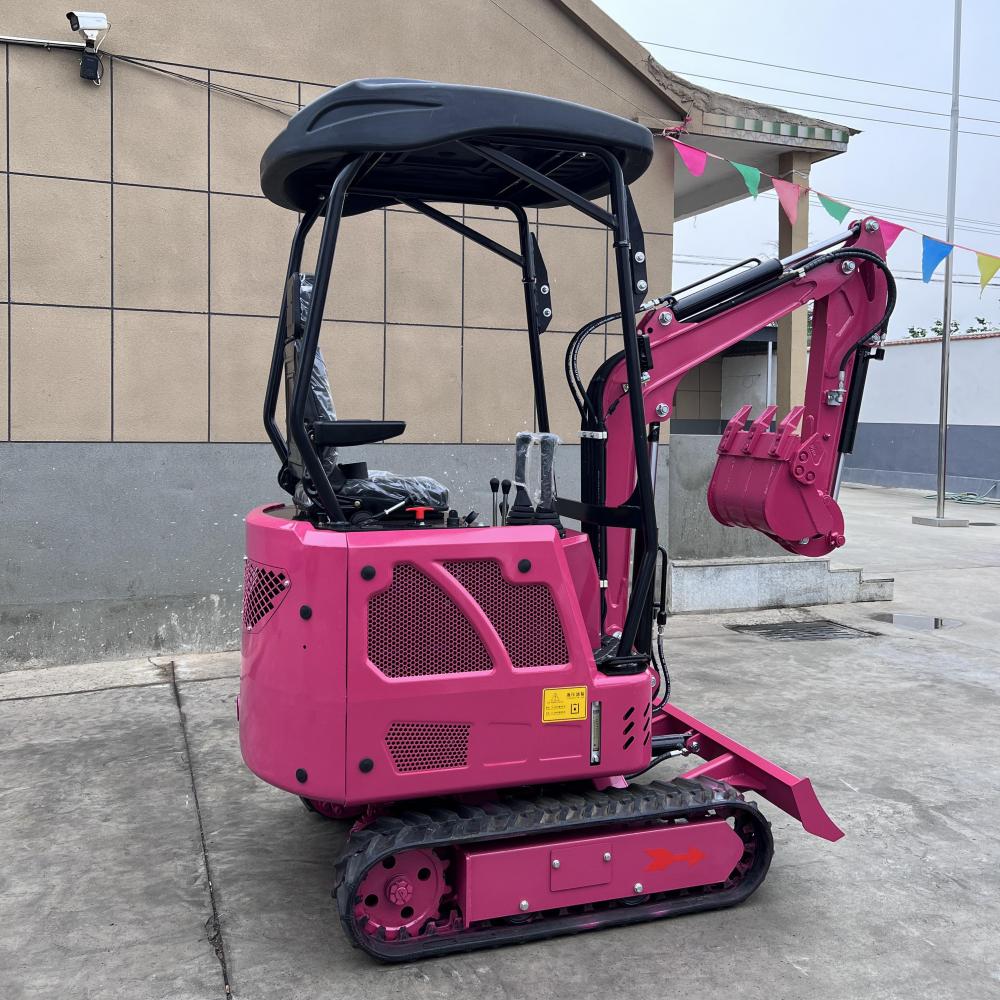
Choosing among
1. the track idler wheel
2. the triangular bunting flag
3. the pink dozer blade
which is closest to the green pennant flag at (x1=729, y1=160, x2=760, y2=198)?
the triangular bunting flag

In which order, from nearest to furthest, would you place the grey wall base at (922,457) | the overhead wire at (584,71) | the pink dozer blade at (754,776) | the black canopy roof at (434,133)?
the black canopy roof at (434,133)
the pink dozer blade at (754,776)
the overhead wire at (584,71)
the grey wall base at (922,457)

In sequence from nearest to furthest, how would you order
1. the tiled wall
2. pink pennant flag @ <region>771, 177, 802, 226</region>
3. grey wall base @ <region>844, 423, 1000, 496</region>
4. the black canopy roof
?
1. the black canopy roof
2. the tiled wall
3. pink pennant flag @ <region>771, 177, 802, 226</region>
4. grey wall base @ <region>844, 423, 1000, 496</region>

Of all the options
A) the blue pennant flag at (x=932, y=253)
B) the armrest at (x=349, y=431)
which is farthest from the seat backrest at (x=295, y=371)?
the blue pennant flag at (x=932, y=253)

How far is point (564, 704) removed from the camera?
3170mm

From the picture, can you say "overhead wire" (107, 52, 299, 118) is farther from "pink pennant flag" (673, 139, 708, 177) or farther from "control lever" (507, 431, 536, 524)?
"control lever" (507, 431, 536, 524)

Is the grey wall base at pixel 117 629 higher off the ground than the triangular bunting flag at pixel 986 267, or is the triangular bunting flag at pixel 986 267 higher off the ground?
the triangular bunting flag at pixel 986 267

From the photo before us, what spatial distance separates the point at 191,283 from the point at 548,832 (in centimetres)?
471

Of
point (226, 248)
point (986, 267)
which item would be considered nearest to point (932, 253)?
point (986, 267)

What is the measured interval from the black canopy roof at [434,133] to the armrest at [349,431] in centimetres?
79

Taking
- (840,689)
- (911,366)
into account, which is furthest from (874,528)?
(911,366)

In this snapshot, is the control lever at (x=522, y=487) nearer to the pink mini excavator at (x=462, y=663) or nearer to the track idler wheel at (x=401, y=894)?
the pink mini excavator at (x=462, y=663)

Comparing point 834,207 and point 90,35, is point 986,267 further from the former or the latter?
point 90,35

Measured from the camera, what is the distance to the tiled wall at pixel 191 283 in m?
6.20

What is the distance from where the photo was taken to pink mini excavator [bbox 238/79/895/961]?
9.77 feet
